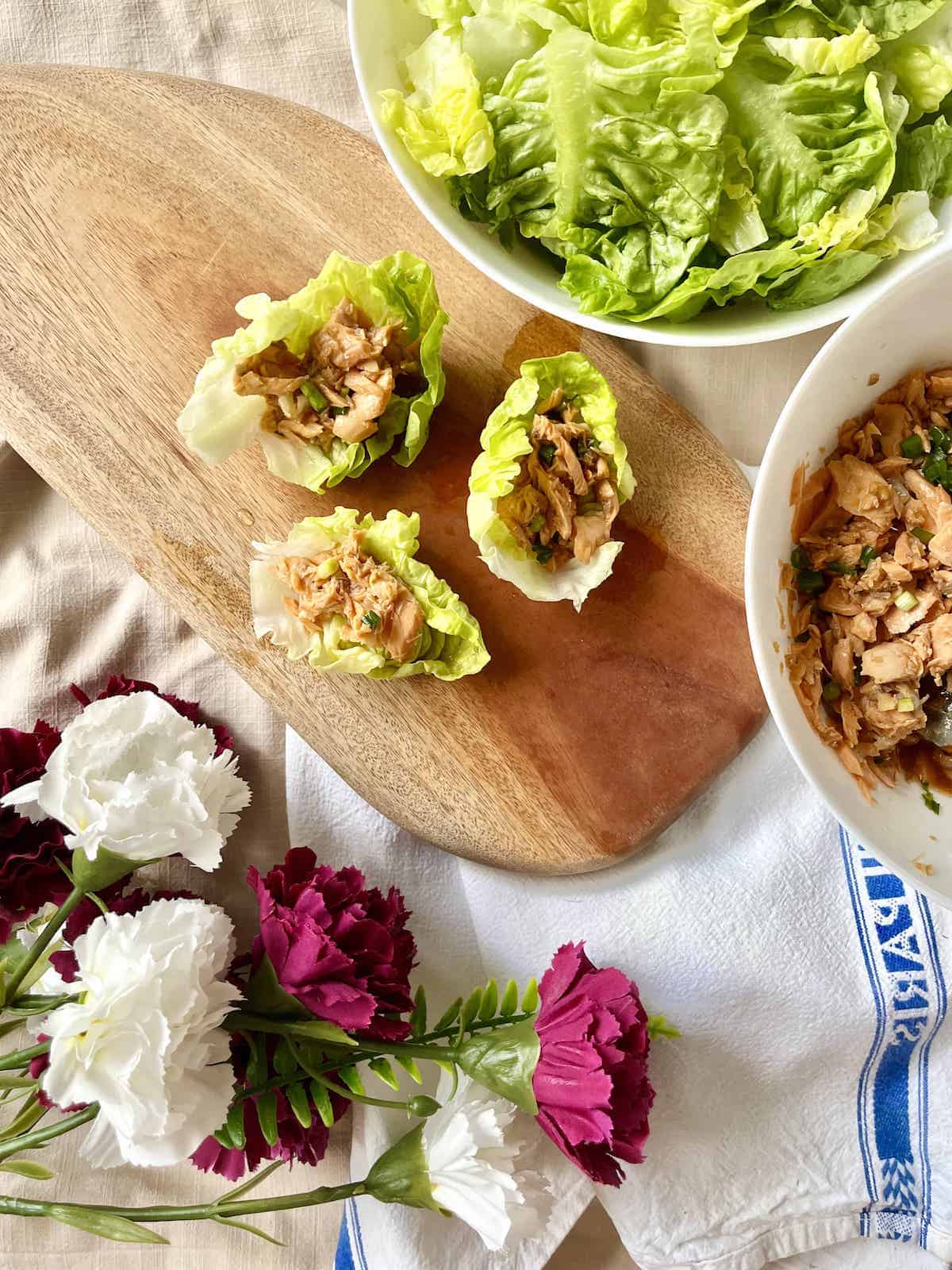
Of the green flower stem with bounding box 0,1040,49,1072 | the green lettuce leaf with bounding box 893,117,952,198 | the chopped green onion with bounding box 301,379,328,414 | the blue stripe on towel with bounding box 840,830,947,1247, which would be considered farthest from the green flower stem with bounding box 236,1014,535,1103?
the green lettuce leaf with bounding box 893,117,952,198

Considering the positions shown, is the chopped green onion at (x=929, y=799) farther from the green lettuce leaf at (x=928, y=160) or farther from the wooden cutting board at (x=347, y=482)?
the green lettuce leaf at (x=928, y=160)

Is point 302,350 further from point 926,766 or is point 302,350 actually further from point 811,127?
point 926,766

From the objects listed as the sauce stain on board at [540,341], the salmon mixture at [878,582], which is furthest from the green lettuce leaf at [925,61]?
the sauce stain on board at [540,341]

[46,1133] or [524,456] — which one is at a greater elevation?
[46,1133]

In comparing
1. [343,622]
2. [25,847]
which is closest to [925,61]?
[343,622]

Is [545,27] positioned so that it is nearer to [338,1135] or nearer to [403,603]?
[403,603]

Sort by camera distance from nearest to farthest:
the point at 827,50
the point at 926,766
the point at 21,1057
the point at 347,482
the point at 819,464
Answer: the point at 21,1057, the point at 827,50, the point at 819,464, the point at 926,766, the point at 347,482
